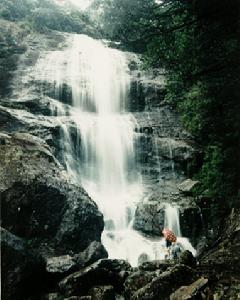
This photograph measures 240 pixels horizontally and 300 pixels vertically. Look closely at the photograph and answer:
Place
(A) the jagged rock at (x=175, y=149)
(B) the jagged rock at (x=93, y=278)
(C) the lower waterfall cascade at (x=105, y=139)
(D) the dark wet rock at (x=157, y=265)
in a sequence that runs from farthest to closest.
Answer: (A) the jagged rock at (x=175, y=149) < (C) the lower waterfall cascade at (x=105, y=139) < (D) the dark wet rock at (x=157, y=265) < (B) the jagged rock at (x=93, y=278)

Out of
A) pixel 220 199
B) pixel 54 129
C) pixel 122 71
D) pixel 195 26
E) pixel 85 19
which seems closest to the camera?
pixel 195 26

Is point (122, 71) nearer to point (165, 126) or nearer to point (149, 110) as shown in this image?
point (149, 110)

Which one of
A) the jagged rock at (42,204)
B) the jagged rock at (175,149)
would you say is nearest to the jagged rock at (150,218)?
the jagged rock at (42,204)

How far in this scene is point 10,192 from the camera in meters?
12.1

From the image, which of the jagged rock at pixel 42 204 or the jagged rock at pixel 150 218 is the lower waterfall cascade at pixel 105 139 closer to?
the jagged rock at pixel 150 218

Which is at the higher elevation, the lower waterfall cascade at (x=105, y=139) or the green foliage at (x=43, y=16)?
the green foliage at (x=43, y=16)

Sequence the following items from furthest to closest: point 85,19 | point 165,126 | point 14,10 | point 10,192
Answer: point 85,19, point 14,10, point 165,126, point 10,192

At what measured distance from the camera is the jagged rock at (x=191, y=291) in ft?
25.7

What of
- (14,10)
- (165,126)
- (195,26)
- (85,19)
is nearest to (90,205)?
(195,26)

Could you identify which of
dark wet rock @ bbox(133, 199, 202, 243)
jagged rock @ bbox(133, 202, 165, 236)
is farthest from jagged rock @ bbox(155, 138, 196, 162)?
jagged rock @ bbox(133, 202, 165, 236)

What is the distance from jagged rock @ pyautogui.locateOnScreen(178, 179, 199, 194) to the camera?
19031 mm

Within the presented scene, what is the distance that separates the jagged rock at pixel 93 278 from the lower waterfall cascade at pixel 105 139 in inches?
192

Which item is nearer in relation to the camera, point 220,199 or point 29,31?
point 220,199

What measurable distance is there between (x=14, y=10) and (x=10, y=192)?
25.7 meters
